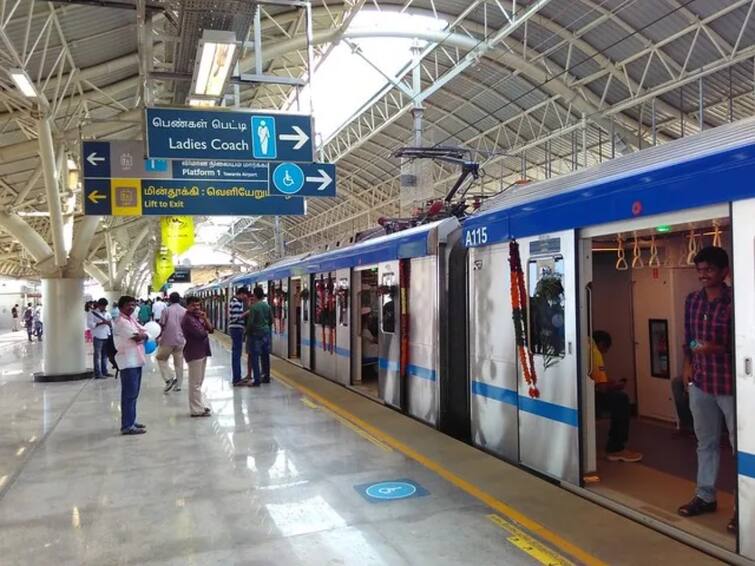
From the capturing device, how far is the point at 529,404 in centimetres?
518

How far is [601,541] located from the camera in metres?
3.91

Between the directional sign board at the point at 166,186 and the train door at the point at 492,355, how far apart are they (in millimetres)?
4648

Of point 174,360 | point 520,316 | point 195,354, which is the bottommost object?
point 174,360

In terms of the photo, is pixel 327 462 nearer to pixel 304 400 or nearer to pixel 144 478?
pixel 144 478

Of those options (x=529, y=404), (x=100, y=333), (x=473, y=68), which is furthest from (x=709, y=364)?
(x=473, y=68)

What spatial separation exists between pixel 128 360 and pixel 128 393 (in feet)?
1.24

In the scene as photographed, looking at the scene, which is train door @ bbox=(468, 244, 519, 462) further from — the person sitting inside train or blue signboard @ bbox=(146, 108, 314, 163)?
blue signboard @ bbox=(146, 108, 314, 163)

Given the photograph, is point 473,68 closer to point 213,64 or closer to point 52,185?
point 52,185

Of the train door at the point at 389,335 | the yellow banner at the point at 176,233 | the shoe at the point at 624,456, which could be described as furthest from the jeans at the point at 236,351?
the yellow banner at the point at 176,233

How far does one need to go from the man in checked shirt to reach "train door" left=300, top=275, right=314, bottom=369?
8739mm

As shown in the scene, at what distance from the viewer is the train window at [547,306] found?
4.80m

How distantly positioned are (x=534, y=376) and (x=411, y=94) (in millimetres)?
11276

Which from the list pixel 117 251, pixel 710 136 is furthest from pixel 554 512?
pixel 117 251

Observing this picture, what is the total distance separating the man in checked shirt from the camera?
3867 mm
